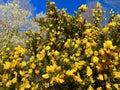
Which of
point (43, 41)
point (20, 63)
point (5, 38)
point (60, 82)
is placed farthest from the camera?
point (5, 38)

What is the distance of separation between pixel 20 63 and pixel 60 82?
42.3 inches

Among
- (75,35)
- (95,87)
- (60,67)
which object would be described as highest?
(75,35)

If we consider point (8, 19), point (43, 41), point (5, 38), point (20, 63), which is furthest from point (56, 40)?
point (8, 19)

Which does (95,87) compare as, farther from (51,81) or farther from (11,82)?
(11,82)

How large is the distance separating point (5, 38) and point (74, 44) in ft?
40.6

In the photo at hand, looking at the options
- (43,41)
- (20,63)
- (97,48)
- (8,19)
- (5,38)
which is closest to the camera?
(97,48)

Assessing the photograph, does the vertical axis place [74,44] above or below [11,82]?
above

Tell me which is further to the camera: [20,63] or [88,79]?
[20,63]

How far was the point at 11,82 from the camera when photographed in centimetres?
611

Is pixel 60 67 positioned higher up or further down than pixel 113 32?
further down

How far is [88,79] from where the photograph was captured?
565 centimetres

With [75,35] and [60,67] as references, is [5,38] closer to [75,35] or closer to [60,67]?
[75,35]

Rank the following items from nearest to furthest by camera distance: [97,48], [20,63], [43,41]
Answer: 1. [97,48]
2. [20,63]
3. [43,41]

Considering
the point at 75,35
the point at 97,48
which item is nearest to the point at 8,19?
the point at 75,35
